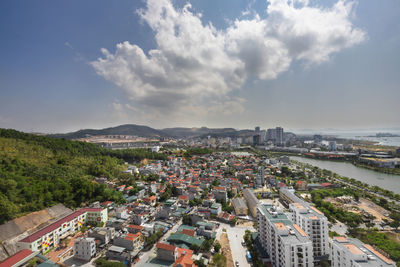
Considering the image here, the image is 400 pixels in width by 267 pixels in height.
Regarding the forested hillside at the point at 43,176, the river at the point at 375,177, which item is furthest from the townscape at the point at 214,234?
the river at the point at 375,177

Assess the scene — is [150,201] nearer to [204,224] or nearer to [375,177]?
[204,224]

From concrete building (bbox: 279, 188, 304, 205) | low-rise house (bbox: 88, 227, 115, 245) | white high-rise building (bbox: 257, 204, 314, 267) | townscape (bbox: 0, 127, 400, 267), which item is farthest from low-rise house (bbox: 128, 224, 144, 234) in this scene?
concrete building (bbox: 279, 188, 304, 205)

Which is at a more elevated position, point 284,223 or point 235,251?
point 284,223

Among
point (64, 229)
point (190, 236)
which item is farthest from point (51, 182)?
point (190, 236)

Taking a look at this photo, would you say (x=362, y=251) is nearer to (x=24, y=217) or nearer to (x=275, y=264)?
(x=275, y=264)

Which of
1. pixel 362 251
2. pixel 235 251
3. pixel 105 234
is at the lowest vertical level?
pixel 235 251

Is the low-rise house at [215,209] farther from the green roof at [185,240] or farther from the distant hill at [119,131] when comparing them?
the distant hill at [119,131]

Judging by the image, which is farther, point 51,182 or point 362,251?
point 51,182
